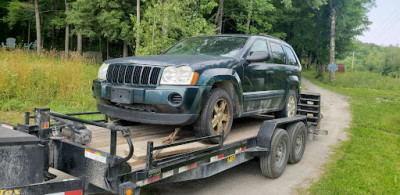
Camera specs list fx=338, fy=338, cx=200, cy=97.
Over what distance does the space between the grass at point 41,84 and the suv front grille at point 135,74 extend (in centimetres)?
439

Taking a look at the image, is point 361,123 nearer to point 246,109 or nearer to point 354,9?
point 246,109

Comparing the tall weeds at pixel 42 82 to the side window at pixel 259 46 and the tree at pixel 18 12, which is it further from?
the tree at pixel 18 12

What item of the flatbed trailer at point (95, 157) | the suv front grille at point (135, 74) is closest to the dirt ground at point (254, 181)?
the flatbed trailer at point (95, 157)

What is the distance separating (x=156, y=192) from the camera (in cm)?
448

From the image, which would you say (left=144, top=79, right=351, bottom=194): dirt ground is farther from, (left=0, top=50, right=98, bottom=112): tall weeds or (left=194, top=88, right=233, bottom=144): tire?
(left=0, top=50, right=98, bottom=112): tall weeds

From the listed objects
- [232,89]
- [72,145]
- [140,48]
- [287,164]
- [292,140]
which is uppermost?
[140,48]

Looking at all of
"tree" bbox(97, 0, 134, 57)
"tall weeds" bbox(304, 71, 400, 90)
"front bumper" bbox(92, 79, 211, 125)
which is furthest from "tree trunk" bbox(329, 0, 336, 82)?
"front bumper" bbox(92, 79, 211, 125)

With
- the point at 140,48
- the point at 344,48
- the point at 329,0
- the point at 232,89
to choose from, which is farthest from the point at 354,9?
the point at 232,89

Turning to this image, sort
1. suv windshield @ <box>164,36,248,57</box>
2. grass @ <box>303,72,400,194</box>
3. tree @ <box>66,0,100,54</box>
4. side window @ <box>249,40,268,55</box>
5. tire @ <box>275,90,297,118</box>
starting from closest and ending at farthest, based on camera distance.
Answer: grass @ <box>303,72,400,194</box>
suv windshield @ <box>164,36,248,57</box>
side window @ <box>249,40,268,55</box>
tire @ <box>275,90,297,118</box>
tree @ <box>66,0,100,54</box>

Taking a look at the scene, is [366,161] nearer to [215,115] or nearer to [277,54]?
[277,54]

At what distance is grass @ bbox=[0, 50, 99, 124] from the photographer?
26.3 feet

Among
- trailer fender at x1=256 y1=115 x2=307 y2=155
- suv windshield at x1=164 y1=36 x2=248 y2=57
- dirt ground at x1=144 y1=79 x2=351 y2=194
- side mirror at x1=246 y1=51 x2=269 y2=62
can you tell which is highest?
suv windshield at x1=164 y1=36 x2=248 y2=57

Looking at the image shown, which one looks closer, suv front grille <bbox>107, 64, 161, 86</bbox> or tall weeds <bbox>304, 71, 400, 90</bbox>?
suv front grille <bbox>107, 64, 161, 86</bbox>

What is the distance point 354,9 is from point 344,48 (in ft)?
19.1
